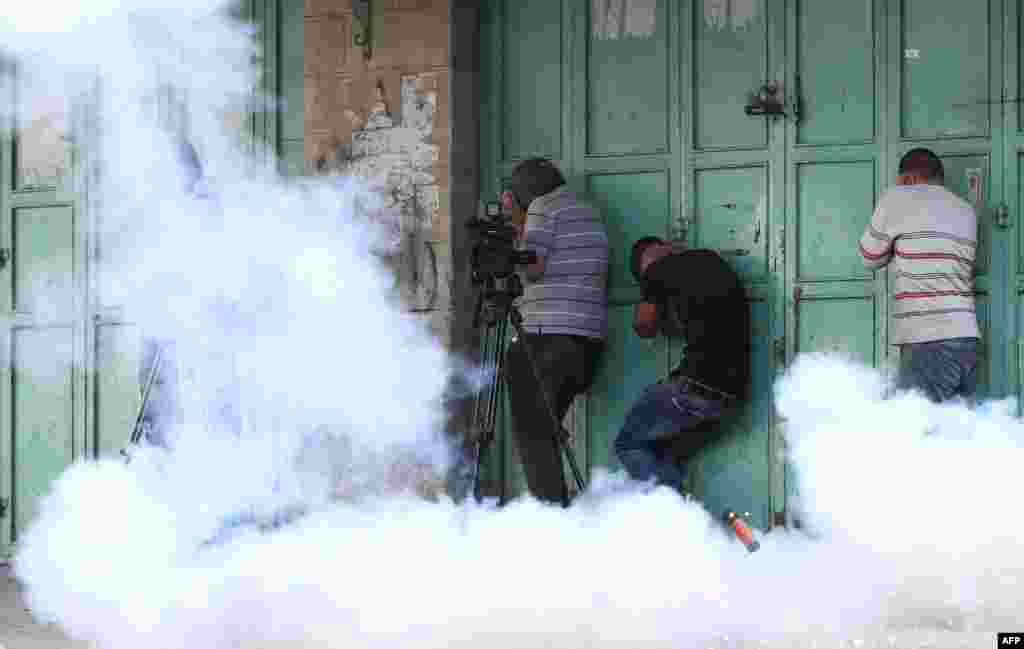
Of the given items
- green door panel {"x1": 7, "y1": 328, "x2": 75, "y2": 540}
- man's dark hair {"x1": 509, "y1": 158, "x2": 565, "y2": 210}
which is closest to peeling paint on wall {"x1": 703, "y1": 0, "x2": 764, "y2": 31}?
man's dark hair {"x1": 509, "y1": 158, "x2": 565, "y2": 210}

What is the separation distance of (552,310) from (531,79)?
1282 mm

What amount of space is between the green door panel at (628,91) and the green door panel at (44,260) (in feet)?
10.1

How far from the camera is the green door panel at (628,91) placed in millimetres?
8820

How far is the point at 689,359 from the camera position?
8.30 meters

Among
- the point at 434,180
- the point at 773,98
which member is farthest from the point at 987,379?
the point at 434,180

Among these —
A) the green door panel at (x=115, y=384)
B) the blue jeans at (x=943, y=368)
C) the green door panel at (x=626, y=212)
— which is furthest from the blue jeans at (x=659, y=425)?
the green door panel at (x=115, y=384)

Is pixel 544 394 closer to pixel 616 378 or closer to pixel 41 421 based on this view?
pixel 616 378

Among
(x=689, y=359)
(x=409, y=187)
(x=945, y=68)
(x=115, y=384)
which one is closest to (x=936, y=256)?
(x=945, y=68)

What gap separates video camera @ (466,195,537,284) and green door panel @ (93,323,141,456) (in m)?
2.62

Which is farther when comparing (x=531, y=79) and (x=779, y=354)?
(x=531, y=79)

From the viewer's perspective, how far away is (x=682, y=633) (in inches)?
278

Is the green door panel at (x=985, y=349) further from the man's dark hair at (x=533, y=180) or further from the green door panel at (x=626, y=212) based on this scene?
the man's dark hair at (x=533, y=180)

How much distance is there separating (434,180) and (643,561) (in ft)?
8.21

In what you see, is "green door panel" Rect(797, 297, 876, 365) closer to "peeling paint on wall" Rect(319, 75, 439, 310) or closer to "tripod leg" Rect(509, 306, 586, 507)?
"tripod leg" Rect(509, 306, 586, 507)
